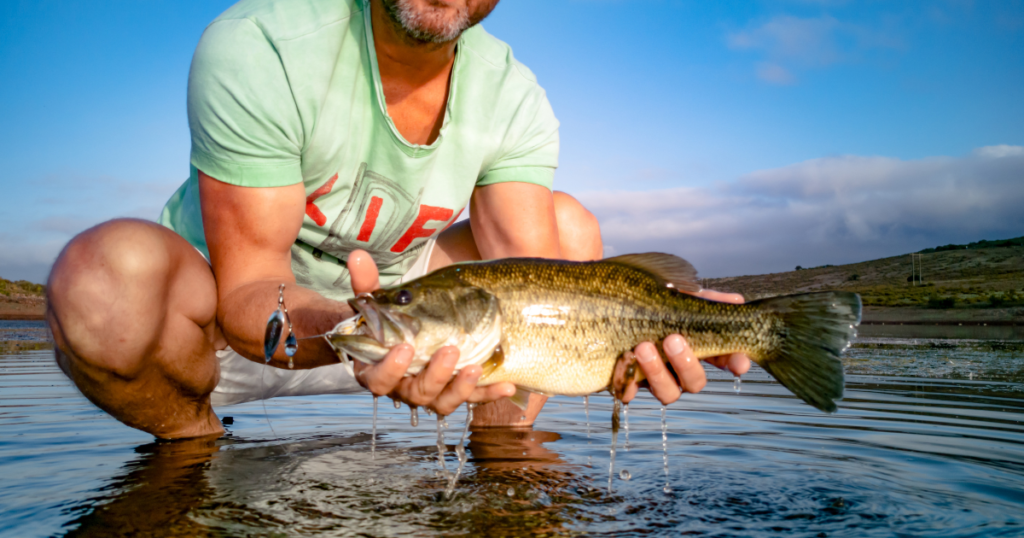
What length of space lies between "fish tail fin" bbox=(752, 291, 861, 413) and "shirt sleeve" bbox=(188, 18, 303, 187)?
2.48m

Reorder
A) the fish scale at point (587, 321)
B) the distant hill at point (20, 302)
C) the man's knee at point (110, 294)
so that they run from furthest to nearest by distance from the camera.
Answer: the distant hill at point (20, 302)
the man's knee at point (110, 294)
the fish scale at point (587, 321)

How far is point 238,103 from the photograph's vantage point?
135 inches

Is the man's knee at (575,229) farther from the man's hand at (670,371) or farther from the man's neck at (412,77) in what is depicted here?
the man's hand at (670,371)

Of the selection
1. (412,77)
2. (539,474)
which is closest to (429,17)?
(412,77)

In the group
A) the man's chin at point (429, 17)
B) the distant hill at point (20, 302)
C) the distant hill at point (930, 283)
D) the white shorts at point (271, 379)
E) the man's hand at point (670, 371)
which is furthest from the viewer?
the distant hill at point (20, 302)

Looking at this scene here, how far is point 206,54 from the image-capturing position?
3.43 meters

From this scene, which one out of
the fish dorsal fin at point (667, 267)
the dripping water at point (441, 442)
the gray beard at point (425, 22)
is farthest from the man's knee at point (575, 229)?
the dripping water at point (441, 442)

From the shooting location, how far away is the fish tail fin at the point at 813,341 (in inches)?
108

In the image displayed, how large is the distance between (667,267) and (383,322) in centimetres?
127

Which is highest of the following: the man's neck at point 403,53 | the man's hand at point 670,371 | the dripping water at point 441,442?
the man's neck at point 403,53

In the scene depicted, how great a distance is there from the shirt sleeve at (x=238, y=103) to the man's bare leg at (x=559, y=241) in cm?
157

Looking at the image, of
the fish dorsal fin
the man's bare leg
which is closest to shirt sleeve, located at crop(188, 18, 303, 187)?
the man's bare leg

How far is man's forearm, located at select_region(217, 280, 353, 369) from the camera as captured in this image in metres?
3.00

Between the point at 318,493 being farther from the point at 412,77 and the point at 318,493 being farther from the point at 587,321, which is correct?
the point at 412,77
